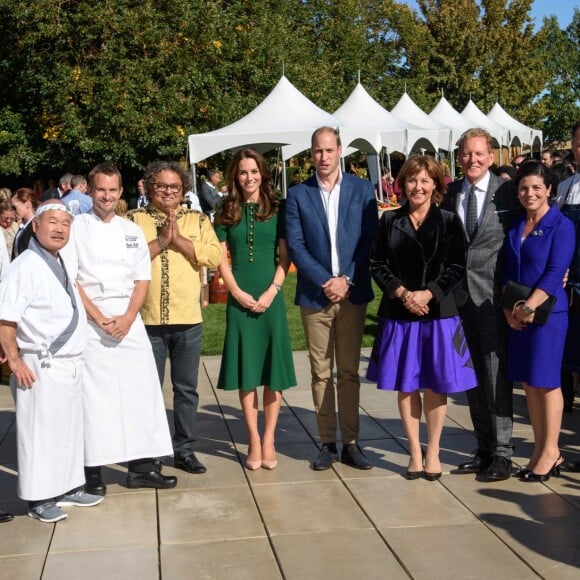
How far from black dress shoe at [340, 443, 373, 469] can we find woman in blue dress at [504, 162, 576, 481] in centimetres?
94

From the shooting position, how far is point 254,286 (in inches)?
221

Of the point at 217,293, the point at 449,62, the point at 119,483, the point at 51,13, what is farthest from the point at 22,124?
the point at 449,62

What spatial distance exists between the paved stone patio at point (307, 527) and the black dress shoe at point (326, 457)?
58mm

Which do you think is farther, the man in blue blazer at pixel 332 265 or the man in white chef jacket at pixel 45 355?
the man in blue blazer at pixel 332 265

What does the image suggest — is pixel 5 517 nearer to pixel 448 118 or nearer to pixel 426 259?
pixel 426 259

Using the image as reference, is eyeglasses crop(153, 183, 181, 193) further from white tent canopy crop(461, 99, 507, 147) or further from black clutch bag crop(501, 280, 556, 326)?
white tent canopy crop(461, 99, 507, 147)

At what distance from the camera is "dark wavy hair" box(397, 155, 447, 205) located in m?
5.19

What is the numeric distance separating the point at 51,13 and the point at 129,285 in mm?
16732

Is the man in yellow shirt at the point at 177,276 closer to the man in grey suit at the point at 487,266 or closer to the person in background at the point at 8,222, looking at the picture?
the man in grey suit at the point at 487,266

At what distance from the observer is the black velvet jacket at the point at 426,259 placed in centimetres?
514

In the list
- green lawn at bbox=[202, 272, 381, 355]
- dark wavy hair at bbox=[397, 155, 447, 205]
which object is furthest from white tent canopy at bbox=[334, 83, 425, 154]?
dark wavy hair at bbox=[397, 155, 447, 205]

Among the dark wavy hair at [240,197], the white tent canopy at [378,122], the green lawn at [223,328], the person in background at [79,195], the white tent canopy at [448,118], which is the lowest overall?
the green lawn at [223,328]

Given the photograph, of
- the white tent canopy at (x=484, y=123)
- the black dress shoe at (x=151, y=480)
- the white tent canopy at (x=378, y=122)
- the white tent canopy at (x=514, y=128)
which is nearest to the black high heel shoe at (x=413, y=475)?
the black dress shoe at (x=151, y=480)

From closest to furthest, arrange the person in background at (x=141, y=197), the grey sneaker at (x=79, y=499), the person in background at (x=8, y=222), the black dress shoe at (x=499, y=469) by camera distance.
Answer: the grey sneaker at (x=79, y=499), the black dress shoe at (x=499, y=469), the person in background at (x=141, y=197), the person in background at (x=8, y=222)
